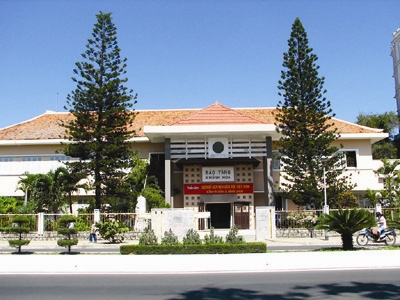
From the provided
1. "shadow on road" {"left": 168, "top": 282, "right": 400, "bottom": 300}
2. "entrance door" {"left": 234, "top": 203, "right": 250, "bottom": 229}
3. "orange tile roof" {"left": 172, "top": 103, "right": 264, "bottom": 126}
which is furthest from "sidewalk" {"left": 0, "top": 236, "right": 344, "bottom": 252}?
"shadow on road" {"left": 168, "top": 282, "right": 400, "bottom": 300}

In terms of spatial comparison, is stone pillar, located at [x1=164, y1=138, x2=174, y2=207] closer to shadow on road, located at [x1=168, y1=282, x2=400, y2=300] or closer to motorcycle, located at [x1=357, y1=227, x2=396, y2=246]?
motorcycle, located at [x1=357, y1=227, x2=396, y2=246]

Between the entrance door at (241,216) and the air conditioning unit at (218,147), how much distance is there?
311cm

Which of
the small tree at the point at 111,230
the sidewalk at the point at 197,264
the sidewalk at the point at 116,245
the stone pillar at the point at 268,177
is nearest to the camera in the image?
the sidewalk at the point at 197,264

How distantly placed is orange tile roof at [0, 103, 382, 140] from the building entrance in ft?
16.5

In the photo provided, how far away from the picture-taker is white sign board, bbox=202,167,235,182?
26.1 m

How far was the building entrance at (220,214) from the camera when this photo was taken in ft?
87.9

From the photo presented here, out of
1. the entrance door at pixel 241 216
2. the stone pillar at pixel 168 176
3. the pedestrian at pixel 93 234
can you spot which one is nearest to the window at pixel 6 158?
the stone pillar at pixel 168 176

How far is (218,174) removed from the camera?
26.2 metres

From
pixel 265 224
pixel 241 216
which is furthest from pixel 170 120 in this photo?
pixel 265 224

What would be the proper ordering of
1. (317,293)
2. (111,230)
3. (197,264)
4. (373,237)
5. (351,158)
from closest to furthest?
(317,293), (197,264), (373,237), (111,230), (351,158)

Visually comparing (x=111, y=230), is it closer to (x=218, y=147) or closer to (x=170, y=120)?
(x=218, y=147)

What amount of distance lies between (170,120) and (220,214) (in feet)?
23.2

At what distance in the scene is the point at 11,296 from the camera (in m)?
7.30

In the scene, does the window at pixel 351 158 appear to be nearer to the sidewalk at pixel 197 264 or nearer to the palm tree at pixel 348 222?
the palm tree at pixel 348 222
